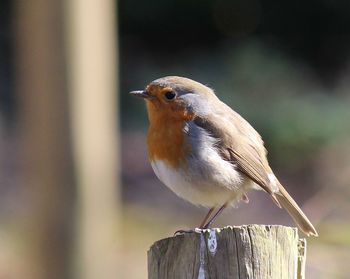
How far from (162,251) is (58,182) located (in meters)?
3.27

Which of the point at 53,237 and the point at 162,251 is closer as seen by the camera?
the point at 162,251

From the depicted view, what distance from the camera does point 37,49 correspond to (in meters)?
6.35

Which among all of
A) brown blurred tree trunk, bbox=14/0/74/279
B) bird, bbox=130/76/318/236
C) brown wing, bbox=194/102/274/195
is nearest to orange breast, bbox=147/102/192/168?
bird, bbox=130/76/318/236

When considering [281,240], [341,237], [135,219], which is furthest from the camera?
[135,219]

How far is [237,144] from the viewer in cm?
475

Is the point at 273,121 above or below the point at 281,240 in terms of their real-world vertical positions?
below

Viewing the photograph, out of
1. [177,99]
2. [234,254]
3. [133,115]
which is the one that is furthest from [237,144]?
[133,115]

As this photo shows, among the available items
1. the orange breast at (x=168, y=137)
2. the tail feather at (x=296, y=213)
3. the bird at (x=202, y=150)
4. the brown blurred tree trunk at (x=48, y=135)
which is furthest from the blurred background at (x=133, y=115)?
the orange breast at (x=168, y=137)

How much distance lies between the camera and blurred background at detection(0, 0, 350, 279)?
646 cm

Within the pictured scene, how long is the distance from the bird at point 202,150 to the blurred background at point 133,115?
1.67 meters

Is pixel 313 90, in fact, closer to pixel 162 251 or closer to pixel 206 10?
pixel 206 10

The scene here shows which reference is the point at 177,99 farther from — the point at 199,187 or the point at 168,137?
the point at 199,187

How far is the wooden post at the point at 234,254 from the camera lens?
3145 millimetres

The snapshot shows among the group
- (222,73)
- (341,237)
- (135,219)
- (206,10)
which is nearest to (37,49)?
(341,237)
